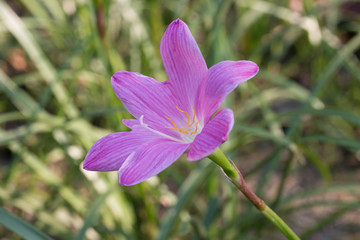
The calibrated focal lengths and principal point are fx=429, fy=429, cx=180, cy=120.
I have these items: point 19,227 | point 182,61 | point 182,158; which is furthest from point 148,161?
point 182,158

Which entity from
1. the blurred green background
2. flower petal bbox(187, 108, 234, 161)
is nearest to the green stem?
flower petal bbox(187, 108, 234, 161)

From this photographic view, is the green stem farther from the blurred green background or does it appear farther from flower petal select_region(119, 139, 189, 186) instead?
the blurred green background

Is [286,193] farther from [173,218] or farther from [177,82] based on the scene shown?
[177,82]

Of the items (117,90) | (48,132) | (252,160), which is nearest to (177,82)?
(117,90)

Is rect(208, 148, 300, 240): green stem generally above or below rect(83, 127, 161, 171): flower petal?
below

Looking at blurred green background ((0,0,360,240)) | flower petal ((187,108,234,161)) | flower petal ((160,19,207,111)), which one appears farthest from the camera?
blurred green background ((0,0,360,240))

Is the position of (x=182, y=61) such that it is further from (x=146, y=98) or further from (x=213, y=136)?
(x=213, y=136)

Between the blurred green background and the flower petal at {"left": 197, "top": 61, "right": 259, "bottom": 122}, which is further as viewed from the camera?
the blurred green background
